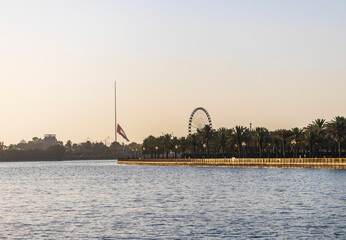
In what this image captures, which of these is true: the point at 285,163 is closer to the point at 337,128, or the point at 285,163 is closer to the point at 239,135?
the point at 337,128

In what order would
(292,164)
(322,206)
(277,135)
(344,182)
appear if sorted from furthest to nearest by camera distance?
(277,135) → (292,164) → (344,182) → (322,206)

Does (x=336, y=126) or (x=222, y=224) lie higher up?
(x=336, y=126)

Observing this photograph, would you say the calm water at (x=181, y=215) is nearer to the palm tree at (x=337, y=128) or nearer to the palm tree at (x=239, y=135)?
the palm tree at (x=337, y=128)

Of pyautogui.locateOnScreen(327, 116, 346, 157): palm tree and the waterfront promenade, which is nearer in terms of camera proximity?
the waterfront promenade

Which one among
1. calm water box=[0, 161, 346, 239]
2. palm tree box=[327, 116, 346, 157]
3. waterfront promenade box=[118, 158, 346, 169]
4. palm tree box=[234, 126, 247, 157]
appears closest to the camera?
calm water box=[0, 161, 346, 239]

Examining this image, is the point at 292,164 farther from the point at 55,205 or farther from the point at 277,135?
the point at 55,205

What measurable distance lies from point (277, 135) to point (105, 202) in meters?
114

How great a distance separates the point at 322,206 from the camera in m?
55.6

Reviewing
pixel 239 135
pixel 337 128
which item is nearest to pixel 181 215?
pixel 337 128

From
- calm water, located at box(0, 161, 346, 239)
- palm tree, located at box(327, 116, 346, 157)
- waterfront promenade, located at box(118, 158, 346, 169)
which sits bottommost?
calm water, located at box(0, 161, 346, 239)

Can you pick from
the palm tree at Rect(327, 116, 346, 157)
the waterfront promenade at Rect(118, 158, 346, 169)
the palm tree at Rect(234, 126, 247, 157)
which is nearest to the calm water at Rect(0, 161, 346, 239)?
the waterfront promenade at Rect(118, 158, 346, 169)

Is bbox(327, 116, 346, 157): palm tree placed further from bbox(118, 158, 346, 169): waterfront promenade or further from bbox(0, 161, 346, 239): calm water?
bbox(0, 161, 346, 239): calm water

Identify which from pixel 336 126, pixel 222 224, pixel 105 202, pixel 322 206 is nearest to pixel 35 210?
pixel 105 202

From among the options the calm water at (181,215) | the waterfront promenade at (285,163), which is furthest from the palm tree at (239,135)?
the calm water at (181,215)
